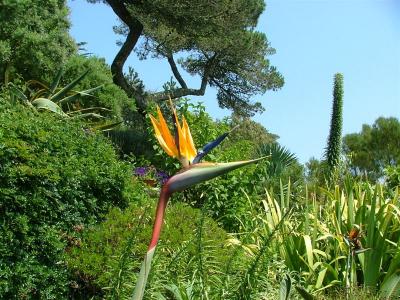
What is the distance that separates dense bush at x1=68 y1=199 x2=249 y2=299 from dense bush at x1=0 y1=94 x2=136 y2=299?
20 cm

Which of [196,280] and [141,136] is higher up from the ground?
[141,136]

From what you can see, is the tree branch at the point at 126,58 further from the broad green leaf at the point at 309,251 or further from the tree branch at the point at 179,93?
the broad green leaf at the point at 309,251

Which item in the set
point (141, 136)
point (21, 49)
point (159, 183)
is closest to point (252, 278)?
point (159, 183)

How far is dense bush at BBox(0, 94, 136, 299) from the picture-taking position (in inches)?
193

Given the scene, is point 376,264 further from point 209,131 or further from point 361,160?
point 361,160

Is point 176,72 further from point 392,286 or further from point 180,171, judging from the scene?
point 180,171

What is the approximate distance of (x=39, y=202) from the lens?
202 inches

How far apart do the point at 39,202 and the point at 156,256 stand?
4.87 ft

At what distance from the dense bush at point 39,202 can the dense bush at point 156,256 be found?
0.66 ft

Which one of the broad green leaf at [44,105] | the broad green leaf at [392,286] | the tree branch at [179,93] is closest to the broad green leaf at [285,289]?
Result: the broad green leaf at [392,286]

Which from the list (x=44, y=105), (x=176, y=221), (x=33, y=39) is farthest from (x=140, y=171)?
(x=33, y=39)

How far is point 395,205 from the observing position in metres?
7.55

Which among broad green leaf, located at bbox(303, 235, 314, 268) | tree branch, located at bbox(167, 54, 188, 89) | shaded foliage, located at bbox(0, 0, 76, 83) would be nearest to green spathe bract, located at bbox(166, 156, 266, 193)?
broad green leaf, located at bbox(303, 235, 314, 268)

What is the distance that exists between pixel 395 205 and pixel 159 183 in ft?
11.2
